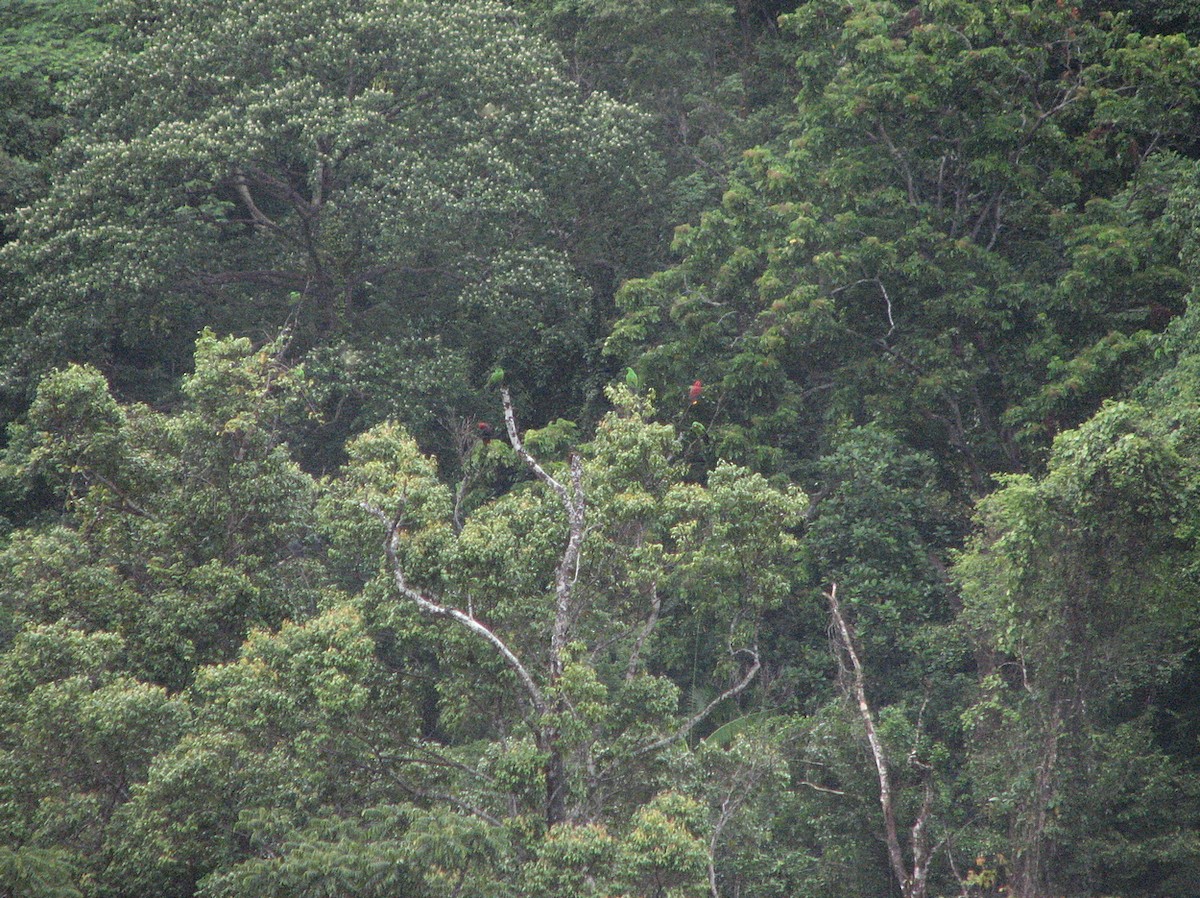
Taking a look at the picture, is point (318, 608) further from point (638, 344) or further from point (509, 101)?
point (509, 101)

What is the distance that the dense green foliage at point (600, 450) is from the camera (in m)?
10.6

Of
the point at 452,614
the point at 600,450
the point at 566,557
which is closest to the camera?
the point at 452,614

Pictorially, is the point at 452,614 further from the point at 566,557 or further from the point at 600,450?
the point at 600,450

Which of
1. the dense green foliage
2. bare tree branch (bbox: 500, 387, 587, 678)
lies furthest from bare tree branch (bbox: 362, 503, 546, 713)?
bare tree branch (bbox: 500, 387, 587, 678)

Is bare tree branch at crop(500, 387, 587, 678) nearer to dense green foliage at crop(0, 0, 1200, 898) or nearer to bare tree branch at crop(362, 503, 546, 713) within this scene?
dense green foliage at crop(0, 0, 1200, 898)

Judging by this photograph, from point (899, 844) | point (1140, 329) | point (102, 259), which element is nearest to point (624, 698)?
point (899, 844)

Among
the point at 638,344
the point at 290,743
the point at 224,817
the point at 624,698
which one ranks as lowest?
the point at 224,817

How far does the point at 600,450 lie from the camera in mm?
12164

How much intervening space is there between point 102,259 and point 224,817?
8296 millimetres

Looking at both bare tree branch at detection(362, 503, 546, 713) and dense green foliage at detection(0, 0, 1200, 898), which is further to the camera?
dense green foliage at detection(0, 0, 1200, 898)

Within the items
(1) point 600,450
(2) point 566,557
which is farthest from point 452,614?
(1) point 600,450

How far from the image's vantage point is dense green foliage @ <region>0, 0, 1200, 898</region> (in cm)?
1061

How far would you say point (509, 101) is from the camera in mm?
17500

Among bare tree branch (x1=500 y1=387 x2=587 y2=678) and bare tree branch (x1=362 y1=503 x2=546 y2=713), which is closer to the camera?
bare tree branch (x1=362 y1=503 x2=546 y2=713)
